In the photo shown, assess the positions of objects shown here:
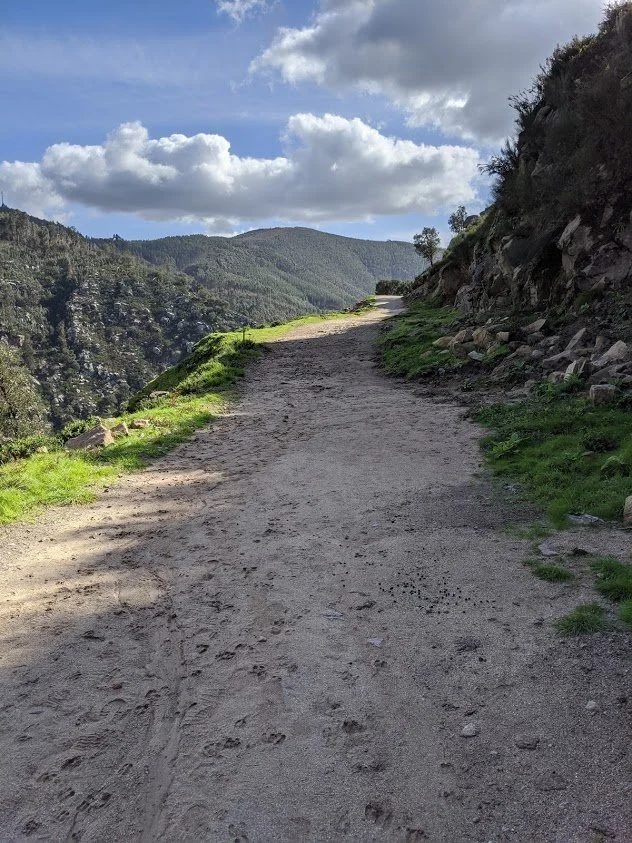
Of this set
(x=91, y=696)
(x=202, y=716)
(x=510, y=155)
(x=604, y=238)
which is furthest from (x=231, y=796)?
(x=510, y=155)

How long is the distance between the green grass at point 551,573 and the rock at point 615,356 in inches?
303

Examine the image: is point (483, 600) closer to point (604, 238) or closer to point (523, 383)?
point (523, 383)

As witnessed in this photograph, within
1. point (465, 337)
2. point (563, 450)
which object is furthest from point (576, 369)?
point (465, 337)

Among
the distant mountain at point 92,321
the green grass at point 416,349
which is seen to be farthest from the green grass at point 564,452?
the distant mountain at point 92,321

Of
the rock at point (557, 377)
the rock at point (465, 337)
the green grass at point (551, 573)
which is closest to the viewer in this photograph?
the green grass at point (551, 573)

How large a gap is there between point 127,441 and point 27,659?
736 centimetres

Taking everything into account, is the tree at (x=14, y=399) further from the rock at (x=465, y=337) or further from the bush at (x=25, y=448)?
the rock at (x=465, y=337)

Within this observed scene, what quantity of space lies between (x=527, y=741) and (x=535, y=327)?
15.4 meters

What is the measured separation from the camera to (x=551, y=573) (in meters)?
5.89

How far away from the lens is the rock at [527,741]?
3.76 meters

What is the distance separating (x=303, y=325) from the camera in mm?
36969

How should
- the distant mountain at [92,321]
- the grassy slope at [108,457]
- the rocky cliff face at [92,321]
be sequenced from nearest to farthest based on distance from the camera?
the grassy slope at [108,457]
the rocky cliff face at [92,321]
the distant mountain at [92,321]

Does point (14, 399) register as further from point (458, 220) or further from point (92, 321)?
point (92, 321)

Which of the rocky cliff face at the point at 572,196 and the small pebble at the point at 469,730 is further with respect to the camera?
the rocky cliff face at the point at 572,196
